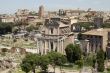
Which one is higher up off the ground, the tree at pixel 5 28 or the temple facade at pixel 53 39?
the temple facade at pixel 53 39

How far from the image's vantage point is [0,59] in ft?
152

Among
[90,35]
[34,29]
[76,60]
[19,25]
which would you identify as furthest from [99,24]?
[76,60]

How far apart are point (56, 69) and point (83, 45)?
8843 millimetres

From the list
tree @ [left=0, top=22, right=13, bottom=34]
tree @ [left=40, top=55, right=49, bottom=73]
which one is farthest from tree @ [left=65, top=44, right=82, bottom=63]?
tree @ [left=0, top=22, right=13, bottom=34]

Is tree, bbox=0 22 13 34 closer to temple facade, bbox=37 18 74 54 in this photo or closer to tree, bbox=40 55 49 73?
temple facade, bbox=37 18 74 54

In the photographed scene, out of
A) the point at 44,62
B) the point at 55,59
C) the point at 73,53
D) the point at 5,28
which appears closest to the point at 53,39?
the point at 73,53

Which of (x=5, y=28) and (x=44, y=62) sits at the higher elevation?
(x=44, y=62)

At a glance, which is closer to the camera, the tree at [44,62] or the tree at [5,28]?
the tree at [44,62]

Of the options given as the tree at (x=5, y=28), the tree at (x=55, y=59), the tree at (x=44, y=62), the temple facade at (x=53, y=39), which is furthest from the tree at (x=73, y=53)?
the tree at (x=5, y=28)

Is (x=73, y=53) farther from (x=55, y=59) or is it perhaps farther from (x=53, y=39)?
(x=53, y=39)

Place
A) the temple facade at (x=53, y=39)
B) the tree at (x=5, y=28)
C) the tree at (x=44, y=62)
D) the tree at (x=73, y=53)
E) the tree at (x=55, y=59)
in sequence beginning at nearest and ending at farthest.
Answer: the tree at (x=44, y=62), the tree at (x=55, y=59), the tree at (x=73, y=53), the temple facade at (x=53, y=39), the tree at (x=5, y=28)

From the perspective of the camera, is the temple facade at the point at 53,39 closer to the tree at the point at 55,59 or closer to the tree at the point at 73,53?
the tree at the point at 73,53

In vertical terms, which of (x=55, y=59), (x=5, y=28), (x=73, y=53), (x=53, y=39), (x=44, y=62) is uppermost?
(x=53, y=39)

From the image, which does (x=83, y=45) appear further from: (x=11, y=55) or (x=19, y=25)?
(x=19, y=25)
